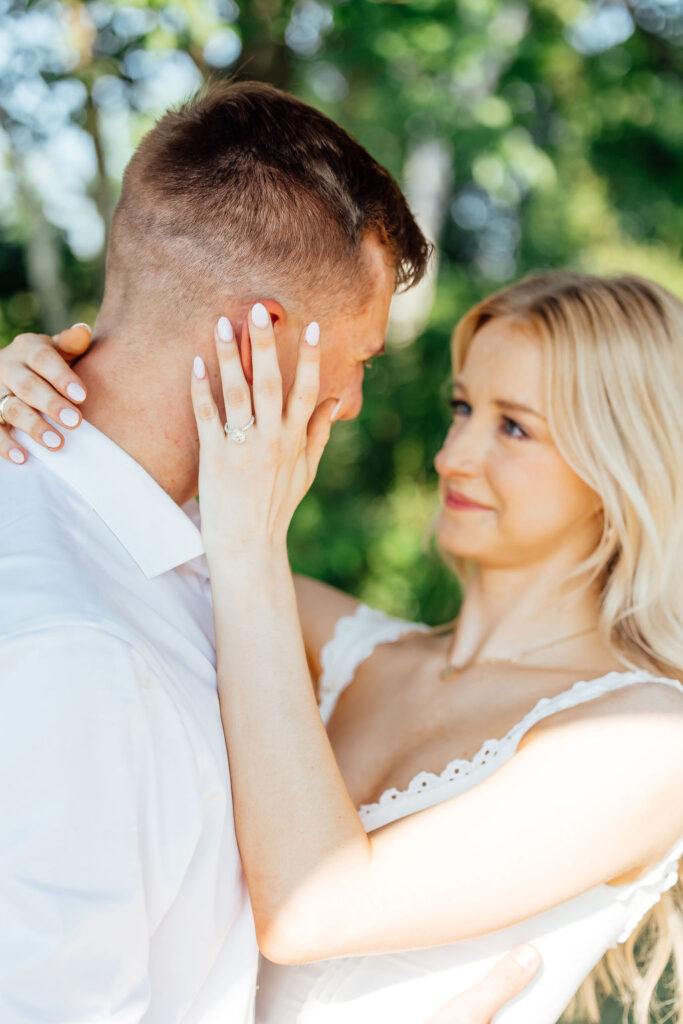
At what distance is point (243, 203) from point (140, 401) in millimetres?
393

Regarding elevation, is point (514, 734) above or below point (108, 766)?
below

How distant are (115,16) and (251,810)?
8.26 feet

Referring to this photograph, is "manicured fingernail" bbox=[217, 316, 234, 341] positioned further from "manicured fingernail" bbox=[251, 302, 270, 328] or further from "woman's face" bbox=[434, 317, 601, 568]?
"woman's face" bbox=[434, 317, 601, 568]

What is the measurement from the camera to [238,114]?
163 centimetres

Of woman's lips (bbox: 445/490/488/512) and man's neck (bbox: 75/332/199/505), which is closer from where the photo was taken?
man's neck (bbox: 75/332/199/505)

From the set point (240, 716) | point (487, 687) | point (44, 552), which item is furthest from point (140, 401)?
point (487, 687)

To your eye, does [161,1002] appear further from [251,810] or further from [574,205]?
[574,205]

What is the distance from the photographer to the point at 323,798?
151cm

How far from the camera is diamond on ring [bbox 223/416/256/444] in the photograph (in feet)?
4.93

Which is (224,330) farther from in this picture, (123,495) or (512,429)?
(512,429)

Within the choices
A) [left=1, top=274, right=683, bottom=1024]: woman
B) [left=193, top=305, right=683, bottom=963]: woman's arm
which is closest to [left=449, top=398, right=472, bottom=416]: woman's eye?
[left=1, top=274, right=683, bottom=1024]: woman

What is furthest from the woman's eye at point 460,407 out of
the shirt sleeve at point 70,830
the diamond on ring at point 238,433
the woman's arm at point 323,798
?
the shirt sleeve at point 70,830

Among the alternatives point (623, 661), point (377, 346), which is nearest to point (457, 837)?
point (623, 661)

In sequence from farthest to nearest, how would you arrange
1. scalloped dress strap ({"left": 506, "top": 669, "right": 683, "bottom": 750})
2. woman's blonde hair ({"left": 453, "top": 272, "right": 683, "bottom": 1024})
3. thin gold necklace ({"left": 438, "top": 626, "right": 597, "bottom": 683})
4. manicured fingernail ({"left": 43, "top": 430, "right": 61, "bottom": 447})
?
thin gold necklace ({"left": 438, "top": 626, "right": 597, "bottom": 683})
woman's blonde hair ({"left": 453, "top": 272, "right": 683, "bottom": 1024})
scalloped dress strap ({"left": 506, "top": 669, "right": 683, "bottom": 750})
manicured fingernail ({"left": 43, "top": 430, "right": 61, "bottom": 447})
